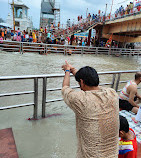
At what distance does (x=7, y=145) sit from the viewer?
196 cm

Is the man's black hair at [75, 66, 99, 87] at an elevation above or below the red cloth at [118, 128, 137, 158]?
above

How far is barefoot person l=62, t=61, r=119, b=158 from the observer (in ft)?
3.75

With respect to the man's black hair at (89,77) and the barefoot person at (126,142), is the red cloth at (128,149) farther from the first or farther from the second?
the man's black hair at (89,77)

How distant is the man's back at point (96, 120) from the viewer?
1141mm

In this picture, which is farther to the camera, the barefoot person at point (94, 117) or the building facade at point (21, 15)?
the building facade at point (21, 15)

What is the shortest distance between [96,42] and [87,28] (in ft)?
10.6

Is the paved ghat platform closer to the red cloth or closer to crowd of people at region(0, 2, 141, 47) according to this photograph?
the red cloth

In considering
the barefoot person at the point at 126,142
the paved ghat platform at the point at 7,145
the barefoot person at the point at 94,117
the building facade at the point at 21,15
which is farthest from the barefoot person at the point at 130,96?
the building facade at the point at 21,15

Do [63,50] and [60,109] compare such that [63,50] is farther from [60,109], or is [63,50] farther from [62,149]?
[62,149]

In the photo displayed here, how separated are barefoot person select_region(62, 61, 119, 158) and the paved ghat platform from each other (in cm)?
104

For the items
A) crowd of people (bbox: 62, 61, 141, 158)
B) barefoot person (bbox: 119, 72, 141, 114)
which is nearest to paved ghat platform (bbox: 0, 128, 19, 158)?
crowd of people (bbox: 62, 61, 141, 158)

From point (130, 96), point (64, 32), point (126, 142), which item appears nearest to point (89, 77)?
point (126, 142)

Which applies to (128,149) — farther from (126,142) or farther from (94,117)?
(94,117)

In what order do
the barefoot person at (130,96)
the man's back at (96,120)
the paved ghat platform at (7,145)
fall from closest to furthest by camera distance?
the man's back at (96,120), the paved ghat platform at (7,145), the barefoot person at (130,96)
